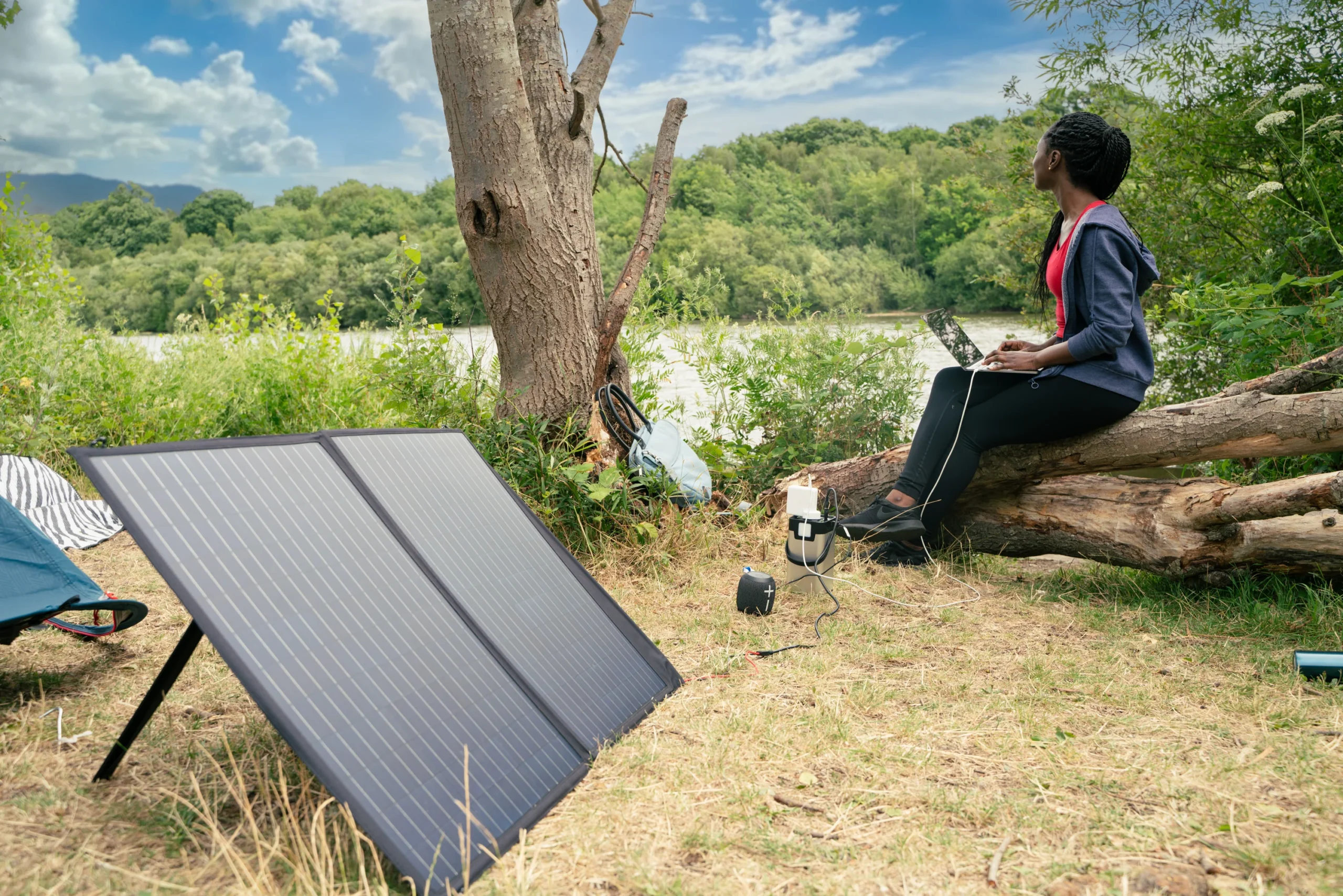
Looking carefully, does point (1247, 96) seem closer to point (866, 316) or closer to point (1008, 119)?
point (866, 316)

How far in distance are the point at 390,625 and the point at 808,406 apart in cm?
373

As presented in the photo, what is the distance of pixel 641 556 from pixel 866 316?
12.0ft

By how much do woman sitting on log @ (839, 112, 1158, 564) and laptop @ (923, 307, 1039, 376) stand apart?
0.29 m

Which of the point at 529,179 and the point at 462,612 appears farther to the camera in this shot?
the point at 529,179

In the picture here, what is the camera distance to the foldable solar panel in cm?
154

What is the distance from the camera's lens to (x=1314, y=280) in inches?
130

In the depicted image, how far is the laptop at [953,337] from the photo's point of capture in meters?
4.08

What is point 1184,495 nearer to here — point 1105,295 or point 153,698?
point 1105,295

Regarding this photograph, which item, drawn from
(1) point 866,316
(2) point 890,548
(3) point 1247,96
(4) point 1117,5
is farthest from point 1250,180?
(2) point 890,548

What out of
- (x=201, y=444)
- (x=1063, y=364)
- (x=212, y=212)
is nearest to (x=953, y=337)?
(x=1063, y=364)

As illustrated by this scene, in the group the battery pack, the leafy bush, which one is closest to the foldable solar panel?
the battery pack

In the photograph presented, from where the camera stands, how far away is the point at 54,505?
15.6 feet

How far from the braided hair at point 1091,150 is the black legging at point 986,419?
0.83m

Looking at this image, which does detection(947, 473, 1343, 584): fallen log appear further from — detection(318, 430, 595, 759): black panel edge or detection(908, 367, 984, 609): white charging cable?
detection(318, 430, 595, 759): black panel edge
